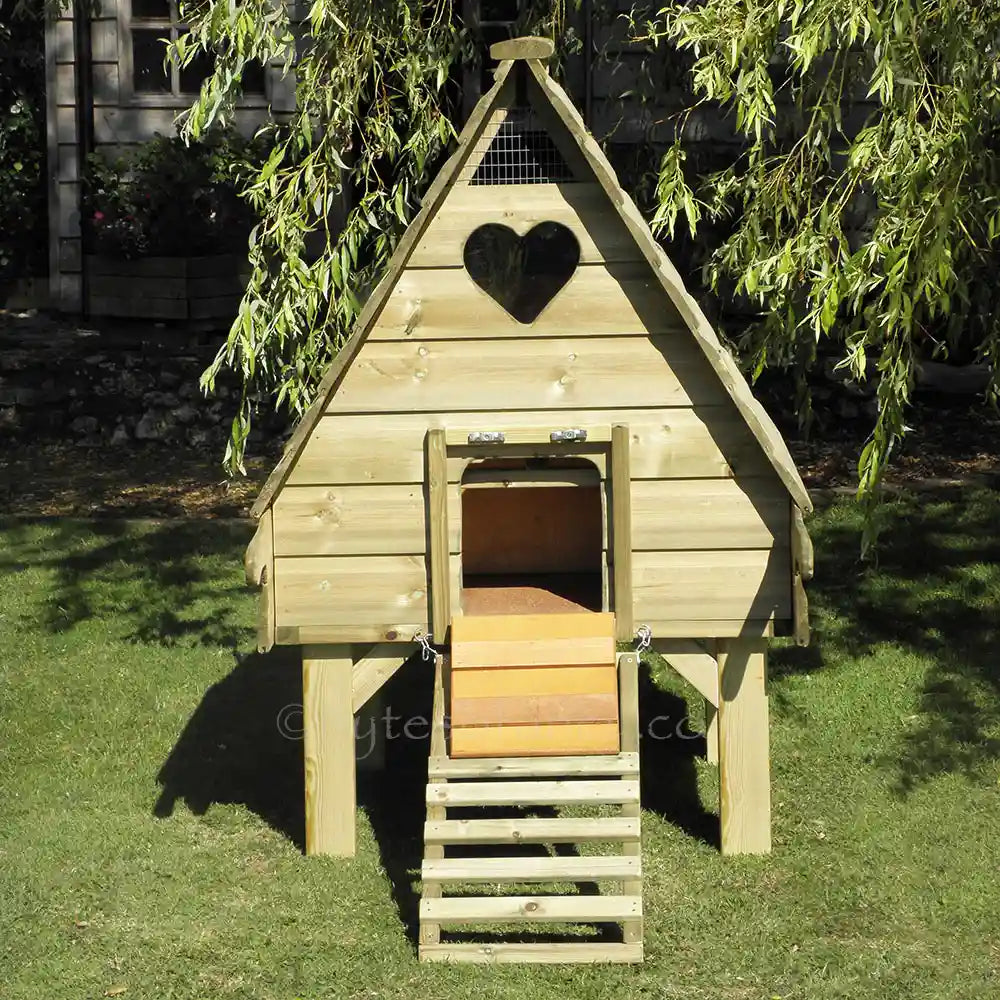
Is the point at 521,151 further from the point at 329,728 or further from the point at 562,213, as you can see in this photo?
the point at 329,728

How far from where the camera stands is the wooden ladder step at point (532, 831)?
557 cm

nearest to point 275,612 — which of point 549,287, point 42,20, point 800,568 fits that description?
point 800,568

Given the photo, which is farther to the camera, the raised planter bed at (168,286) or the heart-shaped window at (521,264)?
the raised planter bed at (168,286)

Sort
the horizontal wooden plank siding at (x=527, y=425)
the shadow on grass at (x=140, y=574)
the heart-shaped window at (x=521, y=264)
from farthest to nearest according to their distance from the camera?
the shadow on grass at (x=140, y=574) < the heart-shaped window at (x=521, y=264) < the horizontal wooden plank siding at (x=527, y=425)

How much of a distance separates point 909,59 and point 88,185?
9.59 metres

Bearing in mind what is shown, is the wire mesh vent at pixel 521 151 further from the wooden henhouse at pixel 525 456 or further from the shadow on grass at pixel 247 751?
the shadow on grass at pixel 247 751

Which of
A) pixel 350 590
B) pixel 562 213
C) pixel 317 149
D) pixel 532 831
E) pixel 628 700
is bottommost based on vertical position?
pixel 532 831

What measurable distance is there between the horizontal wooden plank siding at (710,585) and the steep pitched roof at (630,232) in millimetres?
311

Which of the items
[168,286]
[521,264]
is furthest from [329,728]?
[168,286]

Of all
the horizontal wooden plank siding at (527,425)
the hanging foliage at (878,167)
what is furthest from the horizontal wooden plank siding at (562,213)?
the hanging foliage at (878,167)

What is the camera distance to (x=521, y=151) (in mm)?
6086

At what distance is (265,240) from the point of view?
23.5 ft

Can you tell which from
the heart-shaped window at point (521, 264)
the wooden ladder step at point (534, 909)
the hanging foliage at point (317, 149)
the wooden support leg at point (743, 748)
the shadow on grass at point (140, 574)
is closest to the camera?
the wooden ladder step at point (534, 909)

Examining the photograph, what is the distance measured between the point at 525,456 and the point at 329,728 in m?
1.25
